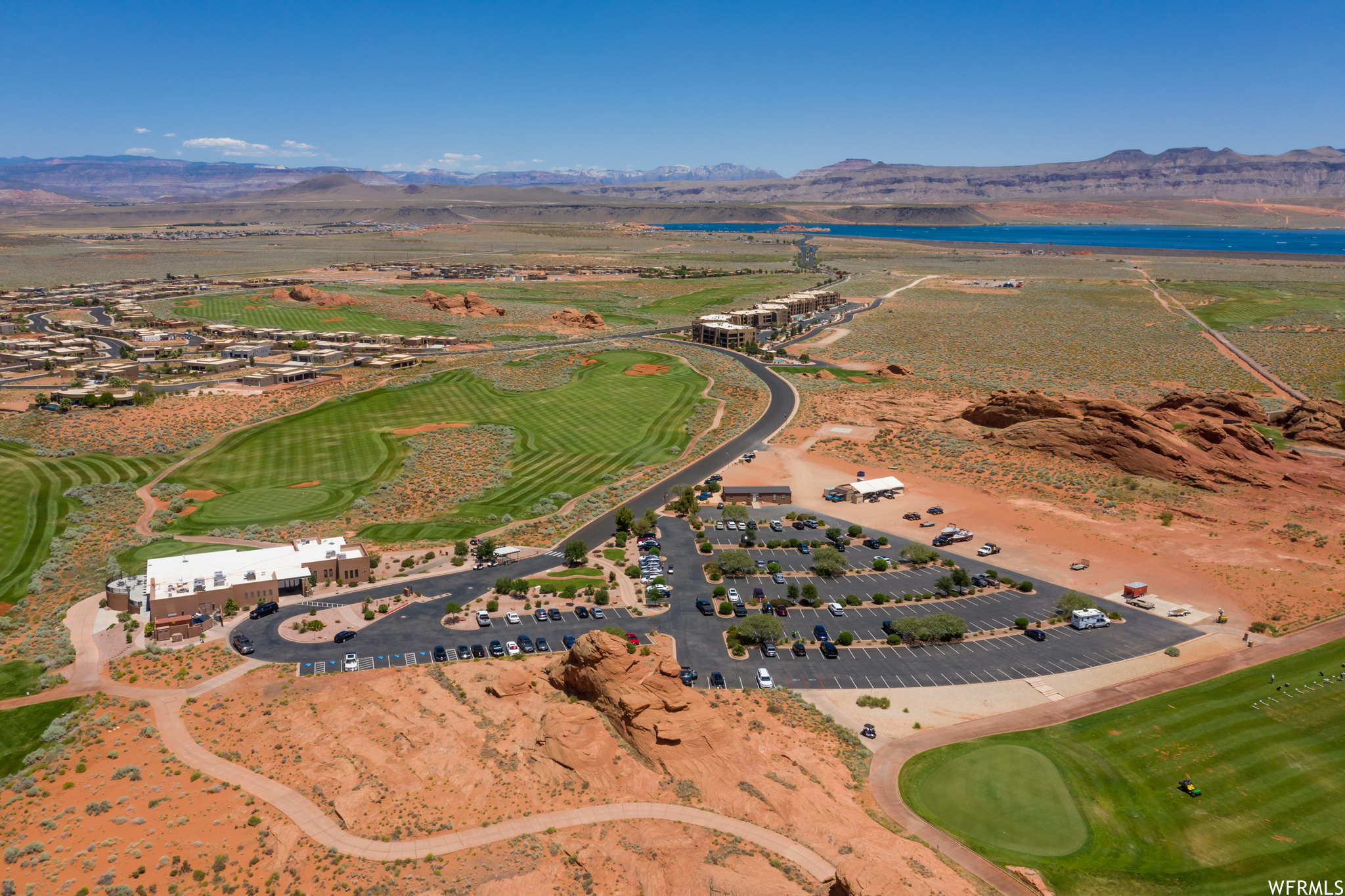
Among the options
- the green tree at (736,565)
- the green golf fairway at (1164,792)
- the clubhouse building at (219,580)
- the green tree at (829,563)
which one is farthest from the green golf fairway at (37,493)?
the green golf fairway at (1164,792)

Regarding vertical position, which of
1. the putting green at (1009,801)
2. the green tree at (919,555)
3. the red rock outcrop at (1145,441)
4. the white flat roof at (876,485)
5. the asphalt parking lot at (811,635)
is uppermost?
the red rock outcrop at (1145,441)

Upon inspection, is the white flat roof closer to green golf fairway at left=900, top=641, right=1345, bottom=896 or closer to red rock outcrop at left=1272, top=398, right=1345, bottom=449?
green golf fairway at left=900, top=641, right=1345, bottom=896

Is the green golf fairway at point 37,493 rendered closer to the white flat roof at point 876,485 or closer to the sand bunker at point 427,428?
the sand bunker at point 427,428

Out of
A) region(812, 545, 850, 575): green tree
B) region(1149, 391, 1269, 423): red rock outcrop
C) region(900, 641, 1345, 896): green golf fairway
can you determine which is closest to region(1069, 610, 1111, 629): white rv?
region(900, 641, 1345, 896): green golf fairway

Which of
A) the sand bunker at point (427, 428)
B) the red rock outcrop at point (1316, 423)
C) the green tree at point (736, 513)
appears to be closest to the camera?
the green tree at point (736, 513)

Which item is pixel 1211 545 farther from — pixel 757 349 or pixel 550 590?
pixel 757 349

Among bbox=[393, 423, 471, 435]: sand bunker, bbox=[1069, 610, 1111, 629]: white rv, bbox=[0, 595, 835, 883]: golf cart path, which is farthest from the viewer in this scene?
bbox=[393, 423, 471, 435]: sand bunker
